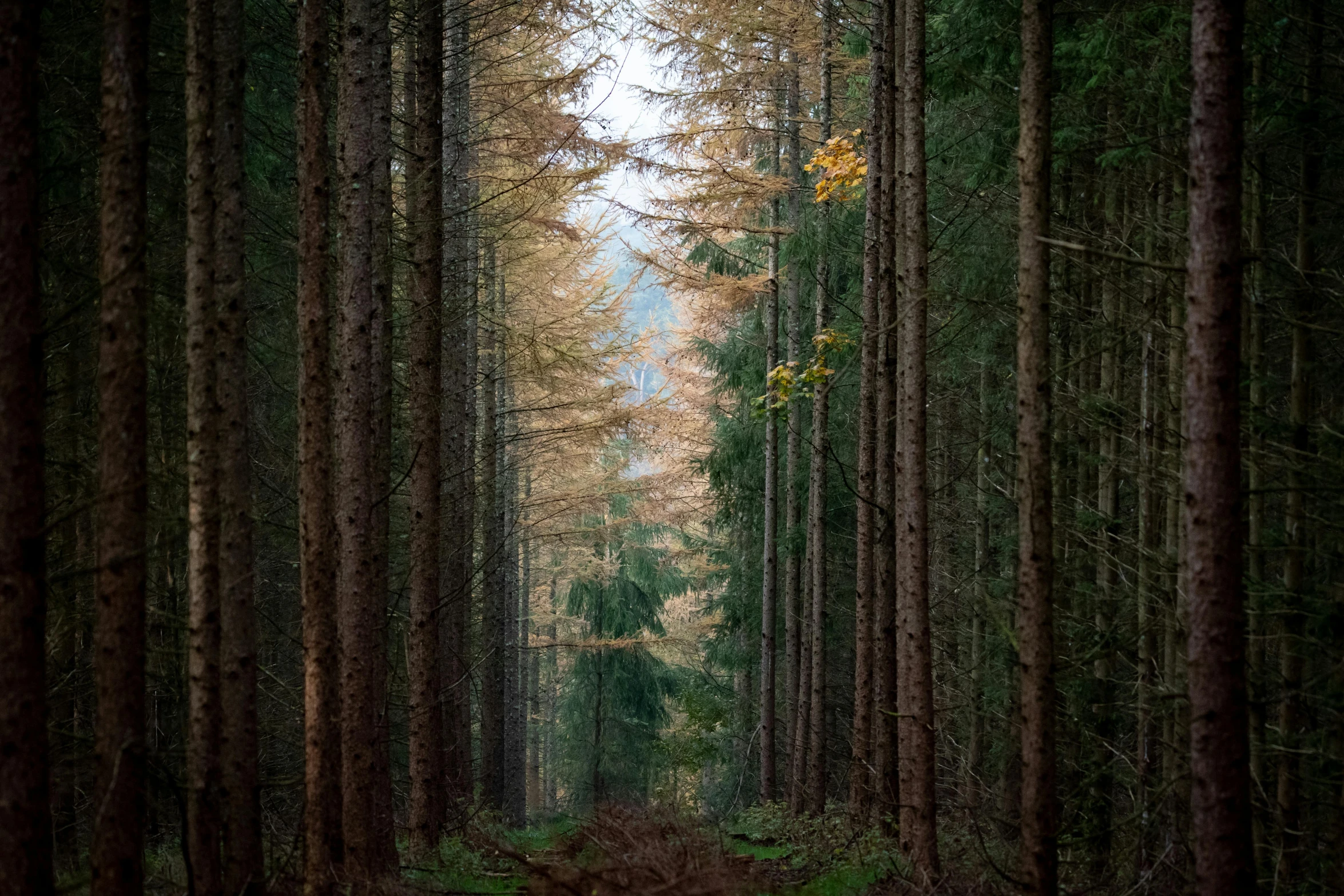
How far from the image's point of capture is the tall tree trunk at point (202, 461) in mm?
5879

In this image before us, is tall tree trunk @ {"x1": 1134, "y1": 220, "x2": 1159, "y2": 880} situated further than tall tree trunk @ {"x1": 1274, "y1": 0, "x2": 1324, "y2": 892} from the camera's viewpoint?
Yes

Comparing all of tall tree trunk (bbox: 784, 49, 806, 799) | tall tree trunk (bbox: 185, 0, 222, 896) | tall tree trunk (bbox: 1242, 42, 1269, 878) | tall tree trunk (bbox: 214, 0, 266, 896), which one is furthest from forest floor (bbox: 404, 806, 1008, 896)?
tall tree trunk (bbox: 784, 49, 806, 799)

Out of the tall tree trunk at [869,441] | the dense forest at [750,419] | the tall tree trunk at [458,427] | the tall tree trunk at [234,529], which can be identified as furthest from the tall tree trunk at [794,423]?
the tall tree trunk at [234,529]

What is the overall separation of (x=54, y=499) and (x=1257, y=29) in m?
11.0

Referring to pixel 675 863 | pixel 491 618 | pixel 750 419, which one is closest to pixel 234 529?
pixel 675 863

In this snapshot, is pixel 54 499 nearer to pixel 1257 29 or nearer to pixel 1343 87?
pixel 1257 29

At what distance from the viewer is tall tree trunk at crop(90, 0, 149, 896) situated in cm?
496

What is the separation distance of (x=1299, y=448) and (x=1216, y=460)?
290cm

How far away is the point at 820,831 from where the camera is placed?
11055 millimetres

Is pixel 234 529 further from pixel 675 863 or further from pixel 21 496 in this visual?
pixel 675 863

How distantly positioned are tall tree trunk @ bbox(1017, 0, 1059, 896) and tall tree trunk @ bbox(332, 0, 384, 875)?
4.89 m

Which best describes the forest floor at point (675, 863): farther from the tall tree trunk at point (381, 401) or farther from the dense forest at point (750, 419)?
the tall tree trunk at point (381, 401)

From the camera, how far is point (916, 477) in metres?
7.61

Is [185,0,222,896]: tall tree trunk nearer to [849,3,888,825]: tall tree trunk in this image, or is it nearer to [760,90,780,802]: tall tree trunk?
[849,3,888,825]: tall tree trunk
